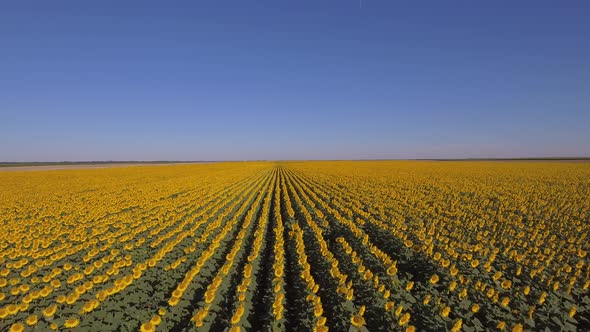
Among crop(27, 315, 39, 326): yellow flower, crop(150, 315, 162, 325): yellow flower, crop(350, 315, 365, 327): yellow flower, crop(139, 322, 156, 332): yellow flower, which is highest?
crop(350, 315, 365, 327): yellow flower

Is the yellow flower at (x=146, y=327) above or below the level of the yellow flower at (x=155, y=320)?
below

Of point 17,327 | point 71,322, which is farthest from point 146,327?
point 17,327

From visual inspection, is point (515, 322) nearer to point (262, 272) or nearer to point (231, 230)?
point (262, 272)

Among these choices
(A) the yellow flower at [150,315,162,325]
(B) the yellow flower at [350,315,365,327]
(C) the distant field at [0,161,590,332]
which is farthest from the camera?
(C) the distant field at [0,161,590,332]

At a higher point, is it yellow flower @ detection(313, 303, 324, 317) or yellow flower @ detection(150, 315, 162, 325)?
yellow flower @ detection(313, 303, 324, 317)

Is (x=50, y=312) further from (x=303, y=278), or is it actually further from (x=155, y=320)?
(x=303, y=278)

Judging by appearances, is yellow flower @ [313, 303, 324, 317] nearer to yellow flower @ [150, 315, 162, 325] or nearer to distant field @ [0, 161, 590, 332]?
distant field @ [0, 161, 590, 332]

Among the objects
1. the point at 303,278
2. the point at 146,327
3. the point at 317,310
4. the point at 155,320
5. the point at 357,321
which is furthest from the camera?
the point at 303,278

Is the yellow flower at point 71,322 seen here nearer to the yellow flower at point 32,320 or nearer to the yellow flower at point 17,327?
the yellow flower at point 32,320

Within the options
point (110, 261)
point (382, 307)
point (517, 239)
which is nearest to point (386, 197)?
point (517, 239)

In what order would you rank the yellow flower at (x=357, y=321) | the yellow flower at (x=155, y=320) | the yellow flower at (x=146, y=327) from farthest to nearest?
1. the yellow flower at (x=155, y=320)
2. the yellow flower at (x=146, y=327)
3. the yellow flower at (x=357, y=321)

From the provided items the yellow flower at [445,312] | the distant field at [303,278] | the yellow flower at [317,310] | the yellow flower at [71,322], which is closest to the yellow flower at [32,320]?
the distant field at [303,278]

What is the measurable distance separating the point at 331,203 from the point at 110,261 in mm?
10069

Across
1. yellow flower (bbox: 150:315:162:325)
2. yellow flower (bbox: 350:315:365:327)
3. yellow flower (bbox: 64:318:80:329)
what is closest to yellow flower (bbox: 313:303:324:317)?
yellow flower (bbox: 350:315:365:327)
